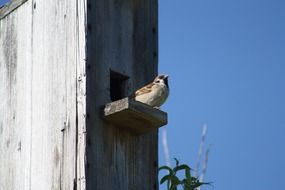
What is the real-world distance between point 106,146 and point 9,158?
2.73 ft

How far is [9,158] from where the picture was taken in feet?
19.5

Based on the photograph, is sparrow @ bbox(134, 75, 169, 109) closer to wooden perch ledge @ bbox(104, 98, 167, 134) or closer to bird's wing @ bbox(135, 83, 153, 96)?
bird's wing @ bbox(135, 83, 153, 96)

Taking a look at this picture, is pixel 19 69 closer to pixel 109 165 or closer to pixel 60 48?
pixel 60 48

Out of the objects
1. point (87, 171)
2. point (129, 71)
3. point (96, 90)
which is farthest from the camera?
point (129, 71)

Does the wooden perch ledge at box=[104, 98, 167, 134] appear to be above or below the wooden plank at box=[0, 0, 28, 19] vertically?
below

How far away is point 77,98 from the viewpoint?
5.57 m

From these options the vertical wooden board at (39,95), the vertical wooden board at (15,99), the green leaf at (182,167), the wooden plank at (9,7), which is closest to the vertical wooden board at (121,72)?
the vertical wooden board at (39,95)

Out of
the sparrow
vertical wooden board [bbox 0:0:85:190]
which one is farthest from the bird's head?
vertical wooden board [bbox 0:0:85:190]

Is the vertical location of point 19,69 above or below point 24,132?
above

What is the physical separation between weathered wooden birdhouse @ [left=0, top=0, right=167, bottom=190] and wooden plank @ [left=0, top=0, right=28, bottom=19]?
0.01 metres

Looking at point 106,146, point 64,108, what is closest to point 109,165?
point 106,146

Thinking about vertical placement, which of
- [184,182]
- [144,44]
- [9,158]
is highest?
[144,44]

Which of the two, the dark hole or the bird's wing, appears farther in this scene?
the dark hole

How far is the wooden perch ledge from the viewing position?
18.1 ft
